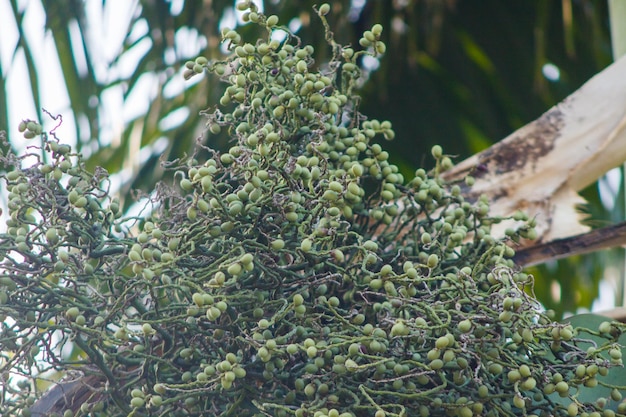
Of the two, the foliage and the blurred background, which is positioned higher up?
the blurred background

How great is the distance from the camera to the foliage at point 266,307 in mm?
562

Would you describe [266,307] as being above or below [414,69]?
below

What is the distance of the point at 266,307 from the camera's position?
60 centimetres

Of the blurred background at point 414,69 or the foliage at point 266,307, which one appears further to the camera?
the blurred background at point 414,69

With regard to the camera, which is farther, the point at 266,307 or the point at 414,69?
the point at 414,69

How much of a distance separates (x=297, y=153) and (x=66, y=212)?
0.64ft

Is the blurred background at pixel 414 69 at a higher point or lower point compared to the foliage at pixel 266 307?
higher

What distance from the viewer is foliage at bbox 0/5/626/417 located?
1.84ft

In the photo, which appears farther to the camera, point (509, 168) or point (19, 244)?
point (509, 168)

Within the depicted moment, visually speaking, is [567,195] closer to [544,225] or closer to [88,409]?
[544,225]

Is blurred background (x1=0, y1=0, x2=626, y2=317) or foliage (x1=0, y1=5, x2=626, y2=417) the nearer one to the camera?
foliage (x1=0, y1=5, x2=626, y2=417)

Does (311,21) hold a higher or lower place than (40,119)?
higher

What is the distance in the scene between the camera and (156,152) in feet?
5.93

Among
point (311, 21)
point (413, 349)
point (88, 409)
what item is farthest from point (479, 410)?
point (311, 21)
